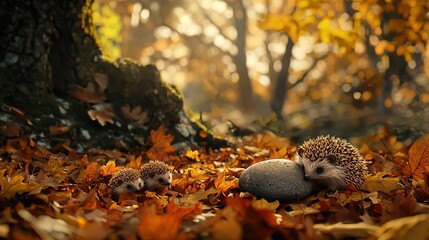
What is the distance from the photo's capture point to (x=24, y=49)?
509 centimetres

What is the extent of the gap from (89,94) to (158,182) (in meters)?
2.57

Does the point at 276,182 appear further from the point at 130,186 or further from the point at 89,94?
the point at 89,94

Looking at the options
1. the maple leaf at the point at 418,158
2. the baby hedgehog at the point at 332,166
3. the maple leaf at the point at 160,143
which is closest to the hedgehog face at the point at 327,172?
the baby hedgehog at the point at 332,166

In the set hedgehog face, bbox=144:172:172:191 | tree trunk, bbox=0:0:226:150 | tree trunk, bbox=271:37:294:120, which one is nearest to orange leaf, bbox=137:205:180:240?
hedgehog face, bbox=144:172:172:191

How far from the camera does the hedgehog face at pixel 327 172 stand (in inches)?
130

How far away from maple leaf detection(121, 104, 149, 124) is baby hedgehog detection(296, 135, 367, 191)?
2820 mm

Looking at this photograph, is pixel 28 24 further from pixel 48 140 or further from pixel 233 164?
pixel 233 164

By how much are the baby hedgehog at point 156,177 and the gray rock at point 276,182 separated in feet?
2.05

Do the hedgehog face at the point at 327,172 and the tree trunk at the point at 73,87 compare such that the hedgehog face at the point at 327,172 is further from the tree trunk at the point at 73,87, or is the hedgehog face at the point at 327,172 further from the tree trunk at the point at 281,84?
the tree trunk at the point at 281,84

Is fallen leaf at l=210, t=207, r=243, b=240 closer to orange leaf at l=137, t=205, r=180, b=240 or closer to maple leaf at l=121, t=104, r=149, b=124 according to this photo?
orange leaf at l=137, t=205, r=180, b=240

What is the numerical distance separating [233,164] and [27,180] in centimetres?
222

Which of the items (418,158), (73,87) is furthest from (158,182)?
(73,87)

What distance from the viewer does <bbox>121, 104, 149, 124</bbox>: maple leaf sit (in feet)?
18.8

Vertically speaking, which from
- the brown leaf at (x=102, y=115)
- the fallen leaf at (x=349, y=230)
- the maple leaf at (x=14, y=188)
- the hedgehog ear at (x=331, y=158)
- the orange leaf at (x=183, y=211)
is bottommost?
the fallen leaf at (x=349, y=230)
